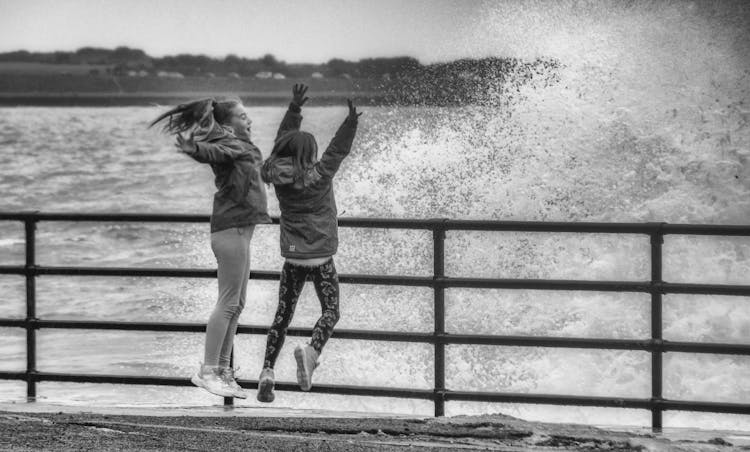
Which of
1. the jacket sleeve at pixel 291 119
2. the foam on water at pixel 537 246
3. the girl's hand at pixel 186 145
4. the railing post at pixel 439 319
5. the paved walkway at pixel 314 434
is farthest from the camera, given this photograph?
the foam on water at pixel 537 246

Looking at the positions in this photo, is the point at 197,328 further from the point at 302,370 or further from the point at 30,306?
the point at 30,306

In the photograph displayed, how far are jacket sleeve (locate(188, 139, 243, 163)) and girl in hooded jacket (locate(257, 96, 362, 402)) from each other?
201 mm

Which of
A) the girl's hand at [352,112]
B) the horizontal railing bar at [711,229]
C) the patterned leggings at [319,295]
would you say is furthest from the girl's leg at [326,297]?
the horizontal railing bar at [711,229]

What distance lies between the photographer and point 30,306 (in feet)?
27.3

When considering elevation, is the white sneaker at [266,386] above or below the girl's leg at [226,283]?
below

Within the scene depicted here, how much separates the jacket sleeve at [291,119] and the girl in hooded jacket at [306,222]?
66 millimetres

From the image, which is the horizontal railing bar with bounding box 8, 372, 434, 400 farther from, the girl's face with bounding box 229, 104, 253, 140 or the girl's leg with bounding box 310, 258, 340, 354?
the girl's face with bounding box 229, 104, 253, 140

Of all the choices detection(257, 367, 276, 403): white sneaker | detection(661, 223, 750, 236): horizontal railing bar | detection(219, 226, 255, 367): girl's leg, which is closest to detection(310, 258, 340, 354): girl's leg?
detection(257, 367, 276, 403): white sneaker

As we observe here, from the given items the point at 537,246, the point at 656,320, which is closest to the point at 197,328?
the point at 656,320

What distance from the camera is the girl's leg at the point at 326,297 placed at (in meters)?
6.90

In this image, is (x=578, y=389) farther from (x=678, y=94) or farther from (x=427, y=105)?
(x=427, y=105)

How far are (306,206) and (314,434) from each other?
129cm

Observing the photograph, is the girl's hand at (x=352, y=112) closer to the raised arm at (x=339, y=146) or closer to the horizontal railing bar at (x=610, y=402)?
the raised arm at (x=339, y=146)

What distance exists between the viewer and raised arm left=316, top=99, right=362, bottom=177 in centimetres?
655
